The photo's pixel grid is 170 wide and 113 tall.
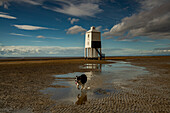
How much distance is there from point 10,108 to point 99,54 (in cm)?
3888

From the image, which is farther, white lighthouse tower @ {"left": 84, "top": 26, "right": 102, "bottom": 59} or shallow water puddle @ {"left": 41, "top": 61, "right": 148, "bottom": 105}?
white lighthouse tower @ {"left": 84, "top": 26, "right": 102, "bottom": 59}

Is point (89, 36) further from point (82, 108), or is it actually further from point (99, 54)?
point (82, 108)

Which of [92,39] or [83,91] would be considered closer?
[83,91]

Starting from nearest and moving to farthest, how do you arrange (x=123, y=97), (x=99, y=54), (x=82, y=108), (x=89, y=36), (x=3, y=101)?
(x=82, y=108) < (x=3, y=101) < (x=123, y=97) < (x=89, y=36) < (x=99, y=54)

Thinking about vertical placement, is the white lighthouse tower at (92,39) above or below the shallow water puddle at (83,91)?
above

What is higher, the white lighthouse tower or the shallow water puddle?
the white lighthouse tower

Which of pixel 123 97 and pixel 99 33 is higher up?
pixel 99 33

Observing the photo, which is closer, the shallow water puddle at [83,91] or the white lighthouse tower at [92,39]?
the shallow water puddle at [83,91]

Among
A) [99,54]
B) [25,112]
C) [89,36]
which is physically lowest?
[25,112]

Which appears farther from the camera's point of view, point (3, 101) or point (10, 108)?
point (3, 101)

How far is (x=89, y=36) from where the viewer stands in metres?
39.4

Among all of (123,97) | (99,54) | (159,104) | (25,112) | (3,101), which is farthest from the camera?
(99,54)

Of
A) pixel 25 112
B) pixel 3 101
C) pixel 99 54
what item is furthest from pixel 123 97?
pixel 99 54

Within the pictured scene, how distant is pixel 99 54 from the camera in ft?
143
